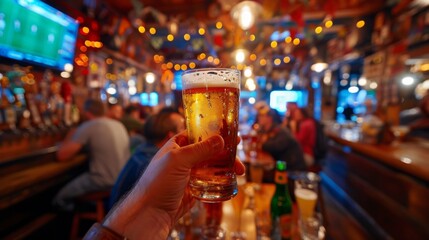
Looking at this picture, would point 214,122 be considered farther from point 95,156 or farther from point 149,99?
point 149,99

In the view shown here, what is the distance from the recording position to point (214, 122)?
2.39 feet

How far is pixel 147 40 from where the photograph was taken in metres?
6.97

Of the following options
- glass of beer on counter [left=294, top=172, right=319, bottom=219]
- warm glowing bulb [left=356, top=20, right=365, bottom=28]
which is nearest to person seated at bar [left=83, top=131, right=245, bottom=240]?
glass of beer on counter [left=294, top=172, right=319, bottom=219]

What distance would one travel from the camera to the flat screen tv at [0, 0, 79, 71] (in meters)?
2.19

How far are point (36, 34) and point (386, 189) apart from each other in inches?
177

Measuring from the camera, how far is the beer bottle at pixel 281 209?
1105 millimetres

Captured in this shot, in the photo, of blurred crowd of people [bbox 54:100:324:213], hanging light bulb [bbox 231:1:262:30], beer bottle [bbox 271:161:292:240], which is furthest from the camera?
hanging light bulb [bbox 231:1:262:30]

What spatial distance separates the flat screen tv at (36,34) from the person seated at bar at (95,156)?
91cm

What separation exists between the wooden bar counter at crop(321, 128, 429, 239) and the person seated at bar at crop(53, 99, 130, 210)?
10.1 feet

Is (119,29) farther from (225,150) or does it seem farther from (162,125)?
(225,150)

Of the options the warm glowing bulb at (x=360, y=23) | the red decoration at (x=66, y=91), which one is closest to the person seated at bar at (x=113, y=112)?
the red decoration at (x=66, y=91)

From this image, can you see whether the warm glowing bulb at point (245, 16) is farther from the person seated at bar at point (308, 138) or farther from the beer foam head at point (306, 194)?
the beer foam head at point (306, 194)

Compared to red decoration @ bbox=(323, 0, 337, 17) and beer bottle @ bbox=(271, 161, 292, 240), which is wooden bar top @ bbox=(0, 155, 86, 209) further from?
red decoration @ bbox=(323, 0, 337, 17)

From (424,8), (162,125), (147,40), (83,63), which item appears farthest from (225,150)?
(147,40)
